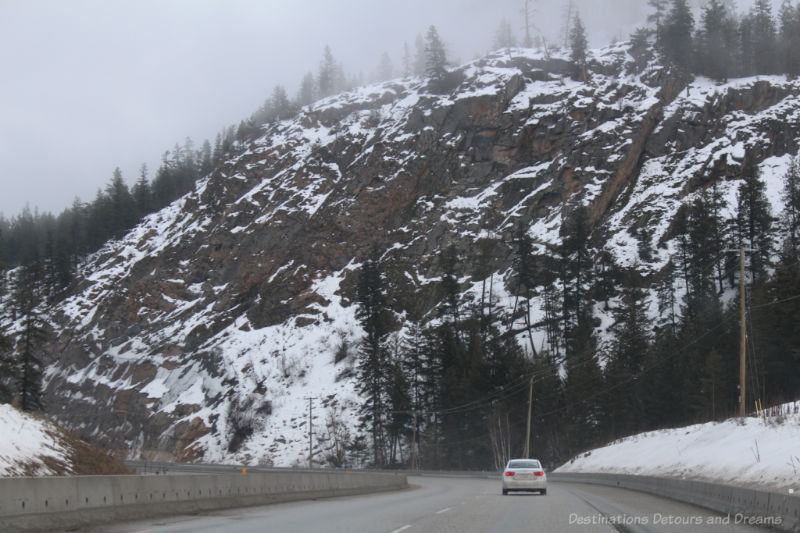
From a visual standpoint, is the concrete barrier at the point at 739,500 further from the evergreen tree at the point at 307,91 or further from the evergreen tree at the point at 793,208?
the evergreen tree at the point at 307,91

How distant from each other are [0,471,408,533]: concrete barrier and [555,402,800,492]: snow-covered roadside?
536 inches

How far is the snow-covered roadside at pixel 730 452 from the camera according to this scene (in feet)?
58.6

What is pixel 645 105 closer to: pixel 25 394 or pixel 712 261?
pixel 712 261

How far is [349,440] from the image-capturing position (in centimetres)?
7244

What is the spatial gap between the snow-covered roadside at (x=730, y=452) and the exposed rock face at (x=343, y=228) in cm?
4342

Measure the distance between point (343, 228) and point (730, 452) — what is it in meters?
78.1

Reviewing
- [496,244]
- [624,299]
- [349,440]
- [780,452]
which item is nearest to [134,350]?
[349,440]

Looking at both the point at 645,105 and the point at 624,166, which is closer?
the point at 624,166

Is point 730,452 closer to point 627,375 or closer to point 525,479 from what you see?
point 525,479

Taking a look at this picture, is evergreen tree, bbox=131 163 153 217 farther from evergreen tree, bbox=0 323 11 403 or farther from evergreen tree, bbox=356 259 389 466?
evergreen tree, bbox=0 323 11 403

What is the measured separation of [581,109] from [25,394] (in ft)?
261

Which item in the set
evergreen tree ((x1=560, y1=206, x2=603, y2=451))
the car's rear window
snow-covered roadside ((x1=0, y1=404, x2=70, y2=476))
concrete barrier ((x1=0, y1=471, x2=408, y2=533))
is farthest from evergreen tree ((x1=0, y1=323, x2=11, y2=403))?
evergreen tree ((x1=560, y1=206, x2=603, y2=451))

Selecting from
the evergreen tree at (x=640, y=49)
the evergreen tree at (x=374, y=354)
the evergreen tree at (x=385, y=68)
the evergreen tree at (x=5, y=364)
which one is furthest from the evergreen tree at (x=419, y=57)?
the evergreen tree at (x=5, y=364)

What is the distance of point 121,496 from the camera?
1389 cm
